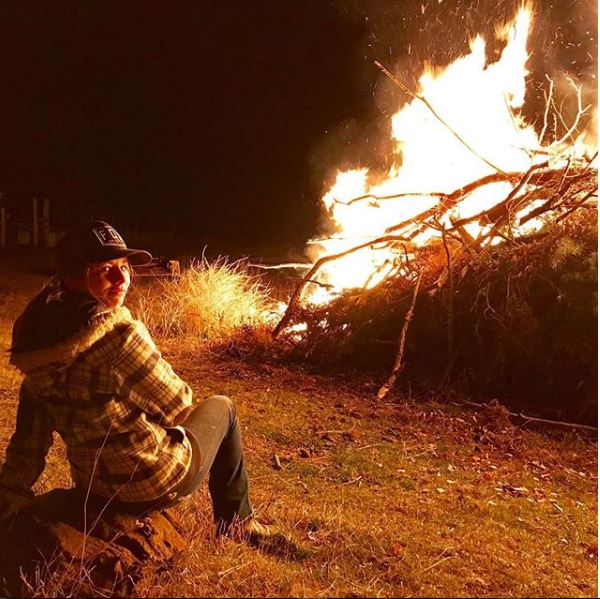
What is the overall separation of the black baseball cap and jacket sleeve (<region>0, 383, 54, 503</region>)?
555 mm

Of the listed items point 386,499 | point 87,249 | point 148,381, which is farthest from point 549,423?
point 87,249

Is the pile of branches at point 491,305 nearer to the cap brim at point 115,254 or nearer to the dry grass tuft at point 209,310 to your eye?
the dry grass tuft at point 209,310

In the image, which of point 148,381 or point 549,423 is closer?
point 148,381

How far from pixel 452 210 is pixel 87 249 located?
4731mm

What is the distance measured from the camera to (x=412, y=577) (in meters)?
2.86

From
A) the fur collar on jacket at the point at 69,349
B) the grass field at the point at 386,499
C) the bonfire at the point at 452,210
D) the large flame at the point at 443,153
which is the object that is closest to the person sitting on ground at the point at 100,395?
the fur collar on jacket at the point at 69,349

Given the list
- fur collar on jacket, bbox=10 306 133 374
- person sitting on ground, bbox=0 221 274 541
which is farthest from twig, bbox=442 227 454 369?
fur collar on jacket, bbox=10 306 133 374

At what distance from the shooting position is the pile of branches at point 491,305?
5520 millimetres

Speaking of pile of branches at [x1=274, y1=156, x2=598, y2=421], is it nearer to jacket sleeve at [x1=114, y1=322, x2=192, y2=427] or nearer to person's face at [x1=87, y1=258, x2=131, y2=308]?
jacket sleeve at [x1=114, y1=322, x2=192, y2=427]

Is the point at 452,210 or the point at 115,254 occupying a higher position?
the point at 452,210

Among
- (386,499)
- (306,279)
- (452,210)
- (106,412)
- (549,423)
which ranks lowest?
(386,499)

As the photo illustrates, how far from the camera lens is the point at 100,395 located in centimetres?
240

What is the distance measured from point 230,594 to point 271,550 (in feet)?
1.38

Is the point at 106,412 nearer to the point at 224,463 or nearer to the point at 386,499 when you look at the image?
the point at 224,463
